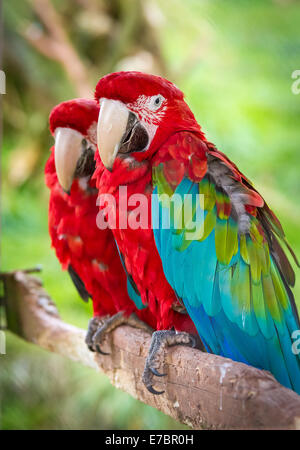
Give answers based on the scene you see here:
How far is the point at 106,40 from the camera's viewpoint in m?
1.79

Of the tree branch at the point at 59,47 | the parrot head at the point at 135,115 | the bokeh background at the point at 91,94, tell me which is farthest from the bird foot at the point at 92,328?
the tree branch at the point at 59,47

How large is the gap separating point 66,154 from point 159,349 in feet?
1.27

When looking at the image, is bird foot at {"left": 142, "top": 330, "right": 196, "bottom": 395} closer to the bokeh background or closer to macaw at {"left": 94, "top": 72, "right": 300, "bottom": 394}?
macaw at {"left": 94, "top": 72, "right": 300, "bottom": 394}

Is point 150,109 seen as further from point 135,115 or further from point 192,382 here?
point 192,382

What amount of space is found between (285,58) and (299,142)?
24 cm

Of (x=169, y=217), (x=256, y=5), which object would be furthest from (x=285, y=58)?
(x=169, y=217)

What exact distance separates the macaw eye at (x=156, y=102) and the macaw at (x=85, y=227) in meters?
0.19

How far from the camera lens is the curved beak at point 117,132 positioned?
721 millimetres

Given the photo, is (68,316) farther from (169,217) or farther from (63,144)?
(169,217)

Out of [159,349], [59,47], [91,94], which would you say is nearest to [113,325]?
[159,349]

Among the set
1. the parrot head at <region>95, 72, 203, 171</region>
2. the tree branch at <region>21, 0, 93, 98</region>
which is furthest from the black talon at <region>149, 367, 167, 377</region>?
the tree branch at <region>21, 0, 93, 98</region>

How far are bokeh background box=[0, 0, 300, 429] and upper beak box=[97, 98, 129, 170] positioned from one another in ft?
2.38

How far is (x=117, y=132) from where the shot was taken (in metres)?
0.72

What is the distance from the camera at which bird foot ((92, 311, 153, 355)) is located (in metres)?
0.94
